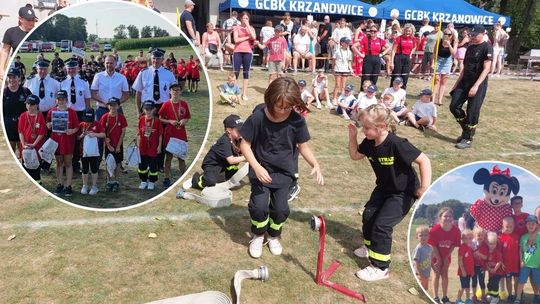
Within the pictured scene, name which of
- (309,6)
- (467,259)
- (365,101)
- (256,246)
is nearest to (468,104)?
(365,101)

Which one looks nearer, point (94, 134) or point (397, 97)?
point (94, 134)

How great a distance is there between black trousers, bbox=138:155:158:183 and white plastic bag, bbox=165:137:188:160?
0.16 meters

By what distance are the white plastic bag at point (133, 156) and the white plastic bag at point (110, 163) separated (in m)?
0.13

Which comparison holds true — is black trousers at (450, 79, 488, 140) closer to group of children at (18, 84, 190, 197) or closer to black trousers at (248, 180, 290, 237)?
black trousers at (248, 180, 290, 237)

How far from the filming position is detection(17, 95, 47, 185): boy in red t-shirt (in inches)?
143

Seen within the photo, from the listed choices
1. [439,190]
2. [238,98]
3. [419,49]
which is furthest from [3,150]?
[419,49]

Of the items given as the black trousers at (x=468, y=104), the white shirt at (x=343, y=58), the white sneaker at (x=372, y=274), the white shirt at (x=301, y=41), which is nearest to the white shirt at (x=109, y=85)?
the white sneaker at (x=372, y=274)

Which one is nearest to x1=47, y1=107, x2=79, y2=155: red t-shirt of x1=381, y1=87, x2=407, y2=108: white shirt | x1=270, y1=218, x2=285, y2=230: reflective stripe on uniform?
x1=270, y1=218, x2=285, y2=230: reflective stripe on uniform

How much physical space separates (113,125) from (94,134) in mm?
178

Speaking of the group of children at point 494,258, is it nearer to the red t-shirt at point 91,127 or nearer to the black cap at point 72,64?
the red t-shirt at point 91,127

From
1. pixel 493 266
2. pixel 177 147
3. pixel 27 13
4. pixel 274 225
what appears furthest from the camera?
pixel 27 13

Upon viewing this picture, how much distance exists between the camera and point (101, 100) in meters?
3.63

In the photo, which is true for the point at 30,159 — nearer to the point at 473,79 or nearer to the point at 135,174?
the point at 135,174

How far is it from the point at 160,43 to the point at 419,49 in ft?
50.3
